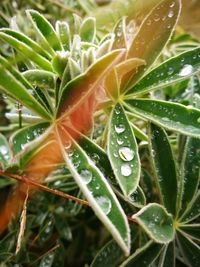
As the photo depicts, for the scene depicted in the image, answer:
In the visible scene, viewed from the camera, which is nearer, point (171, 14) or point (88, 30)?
point (171, 14)

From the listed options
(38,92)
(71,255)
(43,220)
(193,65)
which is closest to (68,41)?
(38,92)

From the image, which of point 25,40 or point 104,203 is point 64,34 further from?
point 104,203

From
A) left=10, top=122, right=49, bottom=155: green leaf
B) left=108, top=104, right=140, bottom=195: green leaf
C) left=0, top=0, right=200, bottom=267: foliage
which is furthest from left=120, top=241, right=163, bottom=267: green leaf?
left=10, top=122, right=49, bottom=155: green leaf

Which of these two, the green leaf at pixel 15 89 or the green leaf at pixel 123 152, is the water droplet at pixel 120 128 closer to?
the green leaf at pixel 123 152

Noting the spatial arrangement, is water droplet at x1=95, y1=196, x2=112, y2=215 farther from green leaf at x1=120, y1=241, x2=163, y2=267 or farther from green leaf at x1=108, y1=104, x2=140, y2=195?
green leaf at x1=120, y1=241, x2=163, y2=267

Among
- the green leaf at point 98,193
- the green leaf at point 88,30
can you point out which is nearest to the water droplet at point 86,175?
the green leaf at point 98,193

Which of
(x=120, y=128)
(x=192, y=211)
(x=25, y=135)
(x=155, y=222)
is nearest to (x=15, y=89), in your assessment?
(x=25, y=135)

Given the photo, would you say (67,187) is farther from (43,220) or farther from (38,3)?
(38,3)
